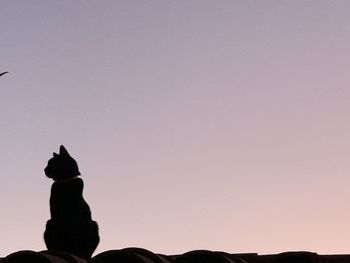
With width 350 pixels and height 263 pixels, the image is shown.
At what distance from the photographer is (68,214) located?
10375 millimetres

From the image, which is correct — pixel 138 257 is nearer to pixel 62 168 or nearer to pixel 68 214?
pixel 68 214

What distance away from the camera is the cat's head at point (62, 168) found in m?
10.8

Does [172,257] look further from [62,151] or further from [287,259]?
[62,151]

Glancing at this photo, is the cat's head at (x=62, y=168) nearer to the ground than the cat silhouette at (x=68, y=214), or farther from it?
farther from it

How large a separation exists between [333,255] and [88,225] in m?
4.93

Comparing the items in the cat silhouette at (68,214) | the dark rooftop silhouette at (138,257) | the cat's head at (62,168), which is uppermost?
the cat's head at (62,168)

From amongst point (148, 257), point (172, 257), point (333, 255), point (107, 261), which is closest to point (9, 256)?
point (107, 261)

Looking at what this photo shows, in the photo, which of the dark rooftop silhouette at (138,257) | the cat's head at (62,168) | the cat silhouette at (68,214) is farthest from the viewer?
the cat's head at (62,168)

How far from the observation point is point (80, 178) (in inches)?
429

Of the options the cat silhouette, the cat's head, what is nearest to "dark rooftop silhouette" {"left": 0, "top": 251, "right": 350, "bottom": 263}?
the cat silhouette

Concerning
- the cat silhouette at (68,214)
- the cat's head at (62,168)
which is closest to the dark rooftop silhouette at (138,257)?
the cat silhouette at (68,214)

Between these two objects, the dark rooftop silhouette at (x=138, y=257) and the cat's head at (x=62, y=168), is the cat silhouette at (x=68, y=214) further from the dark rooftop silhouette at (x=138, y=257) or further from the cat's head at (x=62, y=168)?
the dark rooftop silhouette at (x=138, y=257)

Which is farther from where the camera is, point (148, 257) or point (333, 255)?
point (333, 255)

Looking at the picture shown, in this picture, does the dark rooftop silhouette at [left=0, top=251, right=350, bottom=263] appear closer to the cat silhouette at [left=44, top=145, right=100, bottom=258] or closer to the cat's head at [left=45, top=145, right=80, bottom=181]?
the cat silhouette at [left=44, top=145, right=100, bottom=258]
